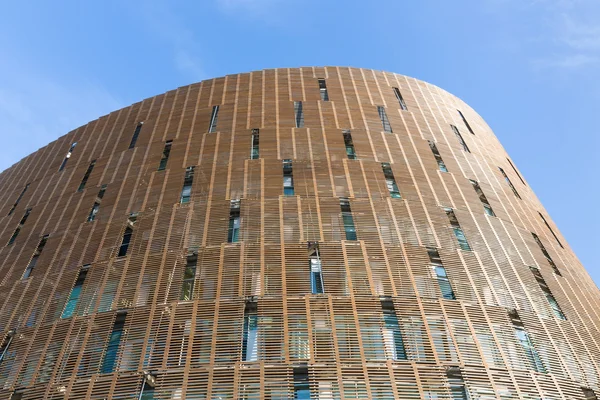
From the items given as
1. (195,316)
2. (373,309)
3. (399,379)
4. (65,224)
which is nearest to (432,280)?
(373,309)

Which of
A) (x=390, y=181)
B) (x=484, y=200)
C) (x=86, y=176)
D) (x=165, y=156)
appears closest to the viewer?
(x=390, y=181)

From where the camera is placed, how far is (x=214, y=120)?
2784cm

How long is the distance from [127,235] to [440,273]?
1304 centimetres

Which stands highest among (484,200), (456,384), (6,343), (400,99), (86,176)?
(400,99)

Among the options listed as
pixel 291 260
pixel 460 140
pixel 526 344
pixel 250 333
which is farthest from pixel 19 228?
pixel 526 344

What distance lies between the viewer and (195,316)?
1803cm

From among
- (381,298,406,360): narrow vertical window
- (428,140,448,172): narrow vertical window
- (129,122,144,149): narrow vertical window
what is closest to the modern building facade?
(381,298,406,360): narrow vertical window

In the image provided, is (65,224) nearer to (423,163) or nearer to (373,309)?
(373,309)

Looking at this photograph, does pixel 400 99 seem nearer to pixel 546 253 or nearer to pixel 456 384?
pixel 546 253

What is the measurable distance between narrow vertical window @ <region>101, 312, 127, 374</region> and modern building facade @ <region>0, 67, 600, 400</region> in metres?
0.08

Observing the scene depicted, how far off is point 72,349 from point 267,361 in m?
6.99

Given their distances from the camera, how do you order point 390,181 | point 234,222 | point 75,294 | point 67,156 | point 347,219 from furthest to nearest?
point 67,156 < point 390,181 < point 234,222 < point 347,219 < point 75,294

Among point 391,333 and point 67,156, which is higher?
point 67,156

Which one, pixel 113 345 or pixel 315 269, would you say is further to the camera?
pixel 315 269
